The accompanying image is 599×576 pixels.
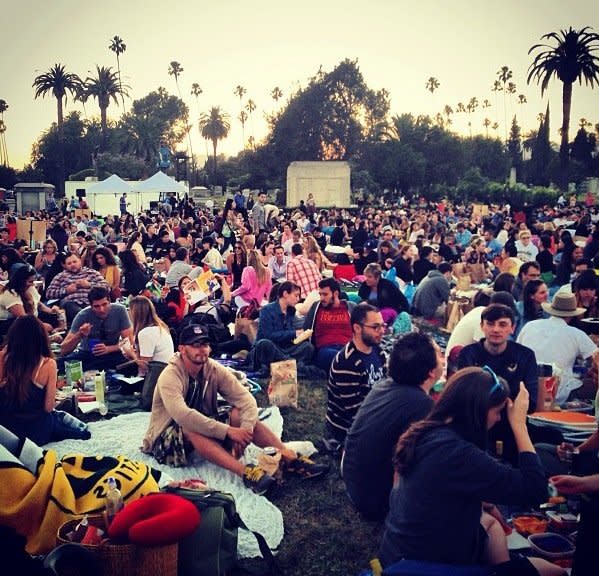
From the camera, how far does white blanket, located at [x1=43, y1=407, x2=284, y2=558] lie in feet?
16.1

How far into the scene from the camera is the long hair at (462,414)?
3.37 meters

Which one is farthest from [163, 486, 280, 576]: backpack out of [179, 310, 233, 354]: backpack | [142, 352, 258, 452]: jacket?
[179, 310, 233, 354]: backpack

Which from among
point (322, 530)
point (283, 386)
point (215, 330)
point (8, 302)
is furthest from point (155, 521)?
point (8, 302)

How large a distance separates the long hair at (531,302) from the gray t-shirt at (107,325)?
187 inches

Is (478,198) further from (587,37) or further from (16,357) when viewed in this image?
(16,357)

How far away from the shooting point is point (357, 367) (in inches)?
231

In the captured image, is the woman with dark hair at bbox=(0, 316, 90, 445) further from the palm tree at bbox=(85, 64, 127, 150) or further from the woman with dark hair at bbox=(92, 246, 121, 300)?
the palm tree at bbox=(85, 64, 127, 150)

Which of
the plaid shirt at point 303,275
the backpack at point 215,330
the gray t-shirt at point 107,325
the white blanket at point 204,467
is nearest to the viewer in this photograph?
the white blanket at point 204,467

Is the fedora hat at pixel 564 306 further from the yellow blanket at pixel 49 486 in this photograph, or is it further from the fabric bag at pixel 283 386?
the yellow blanket at pixel 49 486

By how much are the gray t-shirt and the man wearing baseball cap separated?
2576mm

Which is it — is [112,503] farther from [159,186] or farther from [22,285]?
[159,186]

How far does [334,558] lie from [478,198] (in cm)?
5302

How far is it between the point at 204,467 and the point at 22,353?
1.81 metres

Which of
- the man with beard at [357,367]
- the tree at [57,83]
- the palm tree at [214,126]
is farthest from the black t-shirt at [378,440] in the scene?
the palm tree at [214,126]
